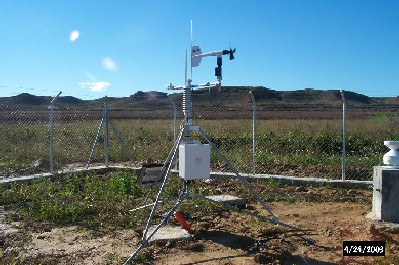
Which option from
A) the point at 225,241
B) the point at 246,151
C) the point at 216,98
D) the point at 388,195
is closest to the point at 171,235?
the point at 225,241

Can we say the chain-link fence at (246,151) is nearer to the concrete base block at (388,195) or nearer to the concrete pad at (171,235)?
the concrete base block at (388,195)

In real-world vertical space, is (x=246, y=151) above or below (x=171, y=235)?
above

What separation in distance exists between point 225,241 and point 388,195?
7.67 feet

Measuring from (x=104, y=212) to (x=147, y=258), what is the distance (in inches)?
81.8

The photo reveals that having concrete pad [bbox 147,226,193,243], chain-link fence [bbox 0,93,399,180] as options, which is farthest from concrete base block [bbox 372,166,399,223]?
chain-link fence [bbox 0,93,399,180]

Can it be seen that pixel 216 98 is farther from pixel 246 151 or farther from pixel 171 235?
pixel 246 151

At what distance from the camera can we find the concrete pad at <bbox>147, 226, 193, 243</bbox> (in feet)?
17.9

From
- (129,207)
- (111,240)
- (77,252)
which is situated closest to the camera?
(77,252)

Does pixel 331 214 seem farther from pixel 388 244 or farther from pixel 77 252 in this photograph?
pixel 77 252

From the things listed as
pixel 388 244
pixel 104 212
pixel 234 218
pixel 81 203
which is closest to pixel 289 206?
pixel 234 218

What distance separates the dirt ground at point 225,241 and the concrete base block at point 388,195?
25cm

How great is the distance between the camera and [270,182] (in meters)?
9.15

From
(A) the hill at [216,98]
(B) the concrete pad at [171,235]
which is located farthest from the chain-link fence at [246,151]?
(B) the concrete pad at [171,235]

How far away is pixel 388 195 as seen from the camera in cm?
603
